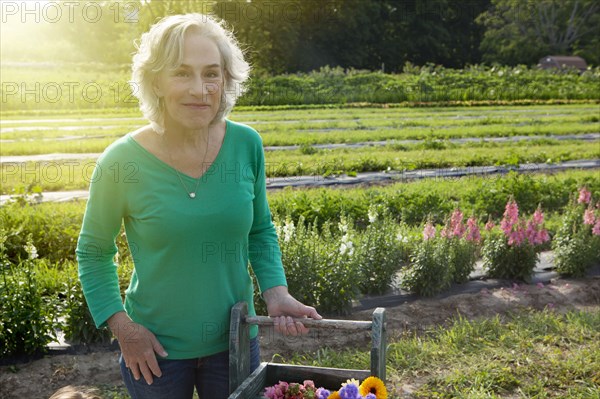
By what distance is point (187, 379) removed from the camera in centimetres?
216

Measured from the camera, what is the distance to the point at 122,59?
127 ft

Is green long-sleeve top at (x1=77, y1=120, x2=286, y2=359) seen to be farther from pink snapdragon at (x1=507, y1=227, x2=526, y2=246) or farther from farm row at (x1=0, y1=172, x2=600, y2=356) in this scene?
pink snapdragon at (x1=507, y1=227, x2=526, y2=246)

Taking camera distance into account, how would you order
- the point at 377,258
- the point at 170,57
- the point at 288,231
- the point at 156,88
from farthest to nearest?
1. the point at 377,258
2. the point at 288,231
3. the point at 156,88
4. the point at 170,57

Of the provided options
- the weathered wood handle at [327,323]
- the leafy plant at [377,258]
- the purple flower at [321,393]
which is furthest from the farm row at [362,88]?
the purple flower at [321,393]

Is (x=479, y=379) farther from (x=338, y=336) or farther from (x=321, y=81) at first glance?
(x=321, y=81)

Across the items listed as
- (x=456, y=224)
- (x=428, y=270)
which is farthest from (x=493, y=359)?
(x=456, y=224)

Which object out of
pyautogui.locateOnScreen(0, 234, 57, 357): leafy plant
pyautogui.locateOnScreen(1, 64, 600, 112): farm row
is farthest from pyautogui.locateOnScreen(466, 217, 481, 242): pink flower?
pyautogui.locateOnScreen(1, 64, 600, 112): farm row

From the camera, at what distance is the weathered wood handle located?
1.93m

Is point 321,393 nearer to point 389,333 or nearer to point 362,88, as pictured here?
point 389,333

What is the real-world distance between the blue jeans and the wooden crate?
0.27 ft

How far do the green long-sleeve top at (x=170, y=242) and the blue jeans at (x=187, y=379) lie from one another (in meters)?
0.05

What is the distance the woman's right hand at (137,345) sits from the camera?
2021 mm

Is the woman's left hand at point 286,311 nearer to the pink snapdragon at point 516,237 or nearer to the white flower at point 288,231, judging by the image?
the white flower at point 288,231

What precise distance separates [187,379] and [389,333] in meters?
2.84
